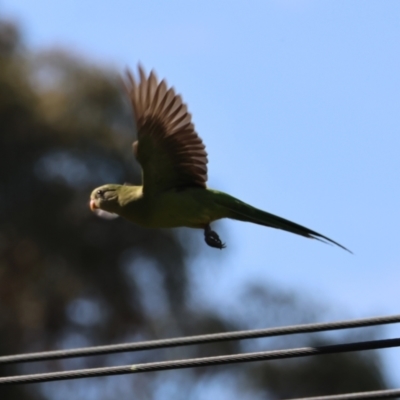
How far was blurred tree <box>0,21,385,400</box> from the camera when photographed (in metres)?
34.0

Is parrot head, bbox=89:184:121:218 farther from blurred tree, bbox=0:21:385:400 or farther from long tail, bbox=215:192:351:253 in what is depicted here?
blurred tree, bbox=0:21:385:400

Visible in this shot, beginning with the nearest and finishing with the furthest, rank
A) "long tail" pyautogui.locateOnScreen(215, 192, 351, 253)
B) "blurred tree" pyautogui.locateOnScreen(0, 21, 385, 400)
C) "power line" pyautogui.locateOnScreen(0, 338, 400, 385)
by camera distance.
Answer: "power line" pyautogui.locateOnScreen(0, 338, 400, 385) < "long tail" pyautogui.locateOnScreen(215, 192, 351, 253) < "blurred tree" pyautogui.locateOnScreen(0, 21, 385, 400)

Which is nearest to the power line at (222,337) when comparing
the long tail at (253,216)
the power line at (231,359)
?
the power line at (231,359)

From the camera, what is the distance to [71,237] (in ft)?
112

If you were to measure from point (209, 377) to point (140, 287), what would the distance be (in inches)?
179

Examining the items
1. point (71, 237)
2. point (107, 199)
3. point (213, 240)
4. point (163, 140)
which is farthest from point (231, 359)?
point (71, 237)

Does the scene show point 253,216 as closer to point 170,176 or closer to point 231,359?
point 170,176

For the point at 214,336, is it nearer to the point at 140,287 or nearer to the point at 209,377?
the point at 209,377

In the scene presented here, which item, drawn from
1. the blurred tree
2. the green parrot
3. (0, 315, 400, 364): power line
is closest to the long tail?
the green parrot

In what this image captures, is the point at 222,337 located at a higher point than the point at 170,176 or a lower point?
lower

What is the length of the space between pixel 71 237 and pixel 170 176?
25.8 metres

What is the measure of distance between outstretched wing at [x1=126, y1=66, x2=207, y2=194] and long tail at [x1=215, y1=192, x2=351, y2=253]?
26 cm

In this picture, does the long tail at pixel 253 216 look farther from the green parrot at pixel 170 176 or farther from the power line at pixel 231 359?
the power line at pixel 231 359

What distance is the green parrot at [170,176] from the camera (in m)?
8.22
